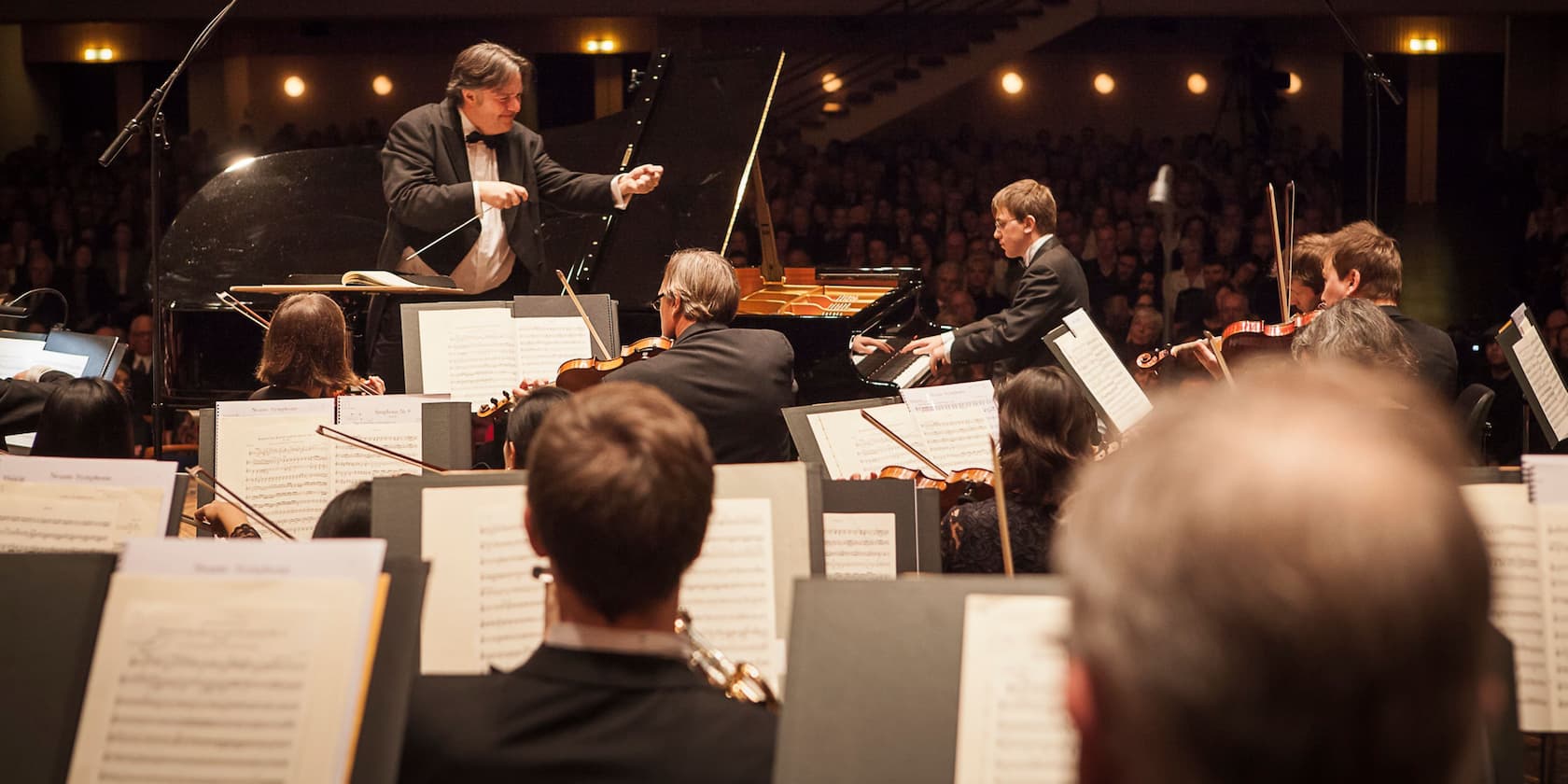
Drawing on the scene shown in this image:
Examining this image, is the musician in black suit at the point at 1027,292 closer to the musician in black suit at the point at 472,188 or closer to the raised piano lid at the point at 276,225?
the musician in black suit at the point at 472,188

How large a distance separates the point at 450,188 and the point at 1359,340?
8.57 ft

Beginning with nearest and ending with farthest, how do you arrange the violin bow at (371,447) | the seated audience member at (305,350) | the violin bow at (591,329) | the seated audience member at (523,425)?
1. the violin bow at (371,447)
2. the seated audience member at (523,425)
3. the seated audience member at (305,350)
4. the violin bow at (591,329)

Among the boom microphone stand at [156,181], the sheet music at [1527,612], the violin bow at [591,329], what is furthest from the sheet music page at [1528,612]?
the boom microphone stand at [156,181]

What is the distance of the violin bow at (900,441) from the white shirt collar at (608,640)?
1894mm

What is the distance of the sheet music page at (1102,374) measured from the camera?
3.60 m

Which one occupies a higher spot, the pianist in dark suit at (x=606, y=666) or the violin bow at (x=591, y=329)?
the violin bow at (x=591, y=329)

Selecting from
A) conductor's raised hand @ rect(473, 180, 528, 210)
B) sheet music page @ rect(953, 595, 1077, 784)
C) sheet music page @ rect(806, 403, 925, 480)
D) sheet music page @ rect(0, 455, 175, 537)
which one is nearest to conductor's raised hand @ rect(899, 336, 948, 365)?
sheet music page @ rect(806, 403, 925, 480)

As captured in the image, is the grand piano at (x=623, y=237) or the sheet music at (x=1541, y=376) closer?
the sheet music at (x=1541, y=376)

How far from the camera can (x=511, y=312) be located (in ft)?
13.7

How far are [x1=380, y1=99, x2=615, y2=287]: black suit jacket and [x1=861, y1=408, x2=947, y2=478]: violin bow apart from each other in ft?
4.88

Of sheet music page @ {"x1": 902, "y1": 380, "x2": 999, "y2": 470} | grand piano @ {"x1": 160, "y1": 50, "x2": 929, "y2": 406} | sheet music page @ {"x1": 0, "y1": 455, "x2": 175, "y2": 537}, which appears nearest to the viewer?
sheet music page @ {"x1": 0, "y1": 455, "x2": 175, "y2": 537}

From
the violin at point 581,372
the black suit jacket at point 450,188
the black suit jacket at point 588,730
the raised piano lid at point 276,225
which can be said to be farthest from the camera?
the raised piano lid at point 276,225

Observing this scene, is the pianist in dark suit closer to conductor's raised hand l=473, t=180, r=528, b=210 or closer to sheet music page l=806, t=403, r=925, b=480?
sheet music page l=806, t=403, r=925, b=480

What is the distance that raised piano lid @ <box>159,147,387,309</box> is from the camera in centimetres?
582
